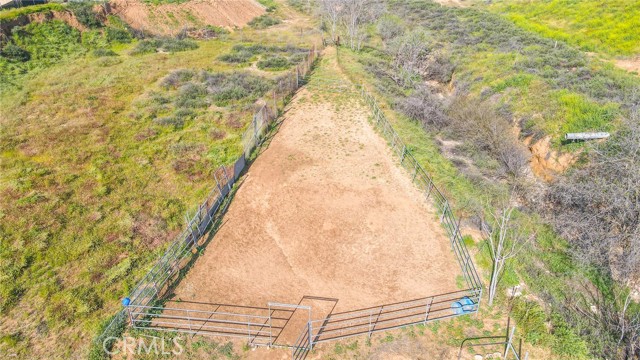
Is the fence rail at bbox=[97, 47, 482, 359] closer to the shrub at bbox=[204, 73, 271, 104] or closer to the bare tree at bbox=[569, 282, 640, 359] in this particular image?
the bare tree at bbox=[569, 282, 640, 359]

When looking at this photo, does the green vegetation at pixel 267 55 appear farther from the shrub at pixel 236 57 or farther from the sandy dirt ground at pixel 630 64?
the sandy dirt ground at pixel 630 64

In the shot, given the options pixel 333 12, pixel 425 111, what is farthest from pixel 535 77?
pixel 333 12

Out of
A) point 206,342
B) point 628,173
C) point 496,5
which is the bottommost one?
point 206,342

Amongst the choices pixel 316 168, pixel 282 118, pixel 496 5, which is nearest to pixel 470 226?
pixel 316 168

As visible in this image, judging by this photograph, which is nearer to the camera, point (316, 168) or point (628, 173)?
point (628, 173)

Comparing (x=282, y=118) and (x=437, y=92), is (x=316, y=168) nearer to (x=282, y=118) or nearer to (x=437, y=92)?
(x=282, y=118)

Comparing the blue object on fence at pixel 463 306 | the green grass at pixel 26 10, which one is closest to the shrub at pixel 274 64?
the green grass at pixel 26 10

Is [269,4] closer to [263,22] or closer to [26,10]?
[263,22]
